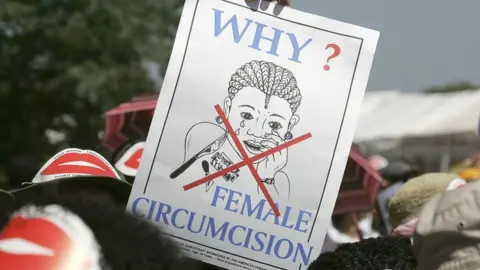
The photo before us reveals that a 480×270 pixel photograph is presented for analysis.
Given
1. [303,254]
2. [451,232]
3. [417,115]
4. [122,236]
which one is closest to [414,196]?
[303,254]

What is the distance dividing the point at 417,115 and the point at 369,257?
11.8 meters

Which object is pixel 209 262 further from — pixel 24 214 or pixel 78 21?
pixel 78 21

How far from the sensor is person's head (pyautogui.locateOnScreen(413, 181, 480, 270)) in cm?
158

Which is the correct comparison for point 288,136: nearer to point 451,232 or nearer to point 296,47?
point 296,47

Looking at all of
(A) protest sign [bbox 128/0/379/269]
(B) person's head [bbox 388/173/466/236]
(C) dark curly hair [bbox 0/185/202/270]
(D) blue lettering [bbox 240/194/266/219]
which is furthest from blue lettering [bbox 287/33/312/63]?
(B) person's head [bbox 388/173/466/236]

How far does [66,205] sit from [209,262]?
2.62ft

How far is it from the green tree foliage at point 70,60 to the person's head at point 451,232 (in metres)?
12.9

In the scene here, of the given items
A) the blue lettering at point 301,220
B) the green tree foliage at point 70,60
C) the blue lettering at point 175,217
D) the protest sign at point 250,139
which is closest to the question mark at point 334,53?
the protest sign at point 250,139

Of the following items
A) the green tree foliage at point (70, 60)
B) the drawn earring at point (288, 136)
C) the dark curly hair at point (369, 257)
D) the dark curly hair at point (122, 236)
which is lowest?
the dark curly hair at point (122, 236)

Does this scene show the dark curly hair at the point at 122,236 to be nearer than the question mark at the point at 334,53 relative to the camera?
Yes

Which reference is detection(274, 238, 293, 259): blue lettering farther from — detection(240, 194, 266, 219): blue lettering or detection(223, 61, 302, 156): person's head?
detection(223, 61, 302, 156): person's head

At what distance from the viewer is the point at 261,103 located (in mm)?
2107

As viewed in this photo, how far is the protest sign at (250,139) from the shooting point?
6.81 feet

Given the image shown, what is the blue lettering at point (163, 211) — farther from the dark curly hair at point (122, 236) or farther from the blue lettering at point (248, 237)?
the dark curly hair at point (122, 236)
